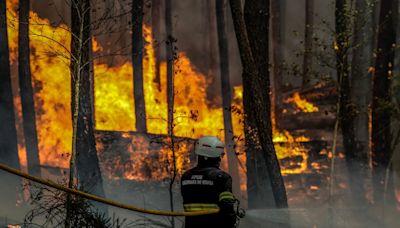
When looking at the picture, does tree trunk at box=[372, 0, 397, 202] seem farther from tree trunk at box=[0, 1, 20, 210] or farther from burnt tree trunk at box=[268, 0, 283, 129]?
tree trunk at box=[0, 1, 20, 210]

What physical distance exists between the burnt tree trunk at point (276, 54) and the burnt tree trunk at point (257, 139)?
8.11 m

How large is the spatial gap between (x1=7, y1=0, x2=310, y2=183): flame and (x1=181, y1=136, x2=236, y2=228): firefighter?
1139 centimetres

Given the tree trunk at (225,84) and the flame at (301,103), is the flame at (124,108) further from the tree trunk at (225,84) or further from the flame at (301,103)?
the tree trunk at (225,84)

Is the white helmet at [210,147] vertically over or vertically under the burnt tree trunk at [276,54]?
under

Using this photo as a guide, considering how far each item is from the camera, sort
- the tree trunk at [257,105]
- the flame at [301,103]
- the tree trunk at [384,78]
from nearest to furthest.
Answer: the tree trunk at [257,105] < the tree trunk at [384,78] < the flame at [301,103]

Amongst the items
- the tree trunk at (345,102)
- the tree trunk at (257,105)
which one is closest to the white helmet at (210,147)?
the tree trunk at (257,105)

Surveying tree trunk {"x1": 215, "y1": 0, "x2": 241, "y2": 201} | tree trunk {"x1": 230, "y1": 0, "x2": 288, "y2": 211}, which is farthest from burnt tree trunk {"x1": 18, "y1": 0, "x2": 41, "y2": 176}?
tree trunk {"x1": 230, "y1": 0, "x2": 288, "y2": 211}

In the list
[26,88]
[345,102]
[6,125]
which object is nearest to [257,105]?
[345,102]

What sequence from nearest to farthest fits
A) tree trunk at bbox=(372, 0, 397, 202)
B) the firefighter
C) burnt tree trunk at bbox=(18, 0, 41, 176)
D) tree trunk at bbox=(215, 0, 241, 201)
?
the firefighter → tree trunk at bbox=(372, 0, 397, 202) → burnt tree trunk at bbox=(18, 0, 41, 176) → tree trunk at bbox=(215, 0, 241, 201)

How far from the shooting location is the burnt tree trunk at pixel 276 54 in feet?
75.0

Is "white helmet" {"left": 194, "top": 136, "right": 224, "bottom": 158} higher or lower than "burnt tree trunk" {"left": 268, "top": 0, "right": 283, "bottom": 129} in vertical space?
lower

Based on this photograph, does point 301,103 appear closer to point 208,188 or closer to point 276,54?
point 276,54

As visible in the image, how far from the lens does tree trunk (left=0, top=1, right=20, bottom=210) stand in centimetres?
1675

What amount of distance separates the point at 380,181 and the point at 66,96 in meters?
12.3
